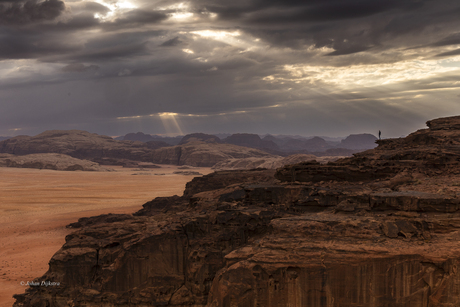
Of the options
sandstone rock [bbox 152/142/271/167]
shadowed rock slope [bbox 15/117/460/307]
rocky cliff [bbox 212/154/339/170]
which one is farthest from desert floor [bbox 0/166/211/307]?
sandstone rock [bbox 152/142/271/167]

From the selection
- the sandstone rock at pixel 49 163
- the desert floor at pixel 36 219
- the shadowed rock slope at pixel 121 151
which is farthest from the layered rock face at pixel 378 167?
the shadowed rock slope at pixel 121 151

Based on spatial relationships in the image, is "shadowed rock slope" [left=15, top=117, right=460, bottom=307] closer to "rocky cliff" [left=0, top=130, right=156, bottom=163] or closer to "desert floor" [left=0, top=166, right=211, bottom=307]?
"desert floor" [left=0, top=166, right=211, bottom=307]

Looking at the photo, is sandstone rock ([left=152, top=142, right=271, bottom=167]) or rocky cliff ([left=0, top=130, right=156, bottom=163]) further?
rocky cliff ([left=0, top=130, right=156, bottom=163])

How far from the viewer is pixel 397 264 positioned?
32.6ft

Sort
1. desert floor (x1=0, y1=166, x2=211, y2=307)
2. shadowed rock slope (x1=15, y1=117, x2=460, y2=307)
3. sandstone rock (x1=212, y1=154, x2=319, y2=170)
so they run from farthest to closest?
sandstone rock (x1=212, y1=154, x2=319, y2=170) < desert floor (x1=0, y1=166, x2=211, y2=307) < shadowed rock slope (x1=15, y1=117, x2=460, y2=307)

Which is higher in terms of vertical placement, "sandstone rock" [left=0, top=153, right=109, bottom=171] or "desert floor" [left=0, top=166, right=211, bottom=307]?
"sandstone rock" [left=0, top=153, right=109, bottom=171]

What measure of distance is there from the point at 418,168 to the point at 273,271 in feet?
40.5

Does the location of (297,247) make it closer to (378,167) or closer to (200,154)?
(378,167)

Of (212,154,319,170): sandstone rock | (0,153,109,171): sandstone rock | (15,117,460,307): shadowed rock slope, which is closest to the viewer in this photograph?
(15,117,460,307): shadowed rock slope

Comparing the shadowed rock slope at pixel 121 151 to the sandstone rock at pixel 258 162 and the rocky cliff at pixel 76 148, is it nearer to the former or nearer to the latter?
the rocky cliff at pixel 76 148

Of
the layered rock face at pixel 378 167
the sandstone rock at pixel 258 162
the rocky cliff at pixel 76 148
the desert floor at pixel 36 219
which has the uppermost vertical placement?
the rocky cliff at pixel 76 148

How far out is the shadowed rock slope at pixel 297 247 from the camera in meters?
9.91

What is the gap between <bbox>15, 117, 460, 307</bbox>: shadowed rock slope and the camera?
9914 millimetres

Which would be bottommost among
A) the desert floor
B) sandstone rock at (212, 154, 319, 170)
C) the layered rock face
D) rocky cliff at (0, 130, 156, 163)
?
the desert floor
